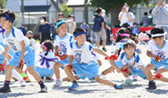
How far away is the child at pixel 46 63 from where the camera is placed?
6762 millimetres

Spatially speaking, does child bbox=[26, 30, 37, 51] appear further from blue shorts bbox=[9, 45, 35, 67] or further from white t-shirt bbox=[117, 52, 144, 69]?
white t-shirt bbox=[117, 52, 144, 69]

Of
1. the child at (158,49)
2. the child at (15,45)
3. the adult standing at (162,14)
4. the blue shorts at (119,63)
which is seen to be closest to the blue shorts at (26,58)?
the child at (15,45)

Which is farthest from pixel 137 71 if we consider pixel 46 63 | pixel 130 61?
pixel 46 63

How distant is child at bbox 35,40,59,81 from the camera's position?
22.2 ft

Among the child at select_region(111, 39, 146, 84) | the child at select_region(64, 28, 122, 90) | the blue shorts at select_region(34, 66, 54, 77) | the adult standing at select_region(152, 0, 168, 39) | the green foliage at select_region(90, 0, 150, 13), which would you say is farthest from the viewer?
the green foliage at select_region(90, 0, 150, 13)

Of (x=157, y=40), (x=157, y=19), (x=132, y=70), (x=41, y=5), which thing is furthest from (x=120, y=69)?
(x=41, y=5)

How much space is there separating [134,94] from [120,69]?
3.42ft

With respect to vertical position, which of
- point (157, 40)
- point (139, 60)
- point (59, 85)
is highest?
point (157, 40)

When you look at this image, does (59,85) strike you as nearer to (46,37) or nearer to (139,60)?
(139,60)

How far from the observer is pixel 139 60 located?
5.72 metres

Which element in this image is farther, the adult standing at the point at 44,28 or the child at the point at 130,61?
the adult standing at the point at 44,28

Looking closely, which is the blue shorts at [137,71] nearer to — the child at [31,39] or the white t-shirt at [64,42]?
the white t-shirt at [64,42]

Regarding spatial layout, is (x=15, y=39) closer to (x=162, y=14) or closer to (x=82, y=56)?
(x=82, y=56)

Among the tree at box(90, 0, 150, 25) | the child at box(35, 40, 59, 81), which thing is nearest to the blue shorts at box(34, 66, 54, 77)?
the child at box(35, 40, 59, 81)
